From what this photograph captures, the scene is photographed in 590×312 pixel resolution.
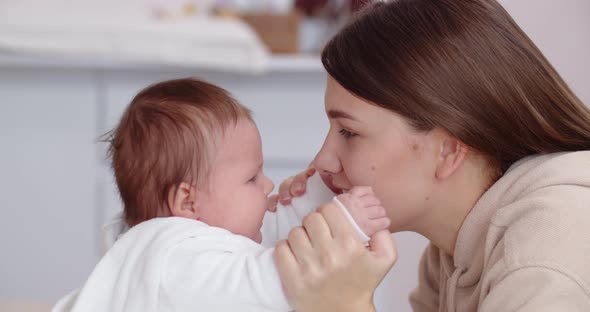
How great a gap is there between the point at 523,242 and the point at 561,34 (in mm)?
708

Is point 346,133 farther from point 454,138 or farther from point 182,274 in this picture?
point 182,274

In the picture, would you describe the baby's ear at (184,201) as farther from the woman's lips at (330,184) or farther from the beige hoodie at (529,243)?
the beige hoodie at (529,243)

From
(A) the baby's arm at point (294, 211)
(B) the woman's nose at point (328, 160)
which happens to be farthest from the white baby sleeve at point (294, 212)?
(B) the woman's nose at point (328, 160)

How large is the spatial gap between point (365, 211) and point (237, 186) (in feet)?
0.70

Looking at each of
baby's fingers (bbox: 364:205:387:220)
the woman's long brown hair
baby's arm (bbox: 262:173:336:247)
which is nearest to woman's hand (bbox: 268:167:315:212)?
baby's arm (bbox: 262:173:336:247)

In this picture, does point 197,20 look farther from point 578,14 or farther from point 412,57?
point 412,57

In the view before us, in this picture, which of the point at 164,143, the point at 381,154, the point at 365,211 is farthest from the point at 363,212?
the point at 164,143

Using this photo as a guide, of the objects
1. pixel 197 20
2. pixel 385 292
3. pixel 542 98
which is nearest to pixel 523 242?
pixel 542 98

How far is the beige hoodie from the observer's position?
3.46 feet

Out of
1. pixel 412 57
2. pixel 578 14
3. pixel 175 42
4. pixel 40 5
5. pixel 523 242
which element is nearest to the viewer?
pixel 523 242

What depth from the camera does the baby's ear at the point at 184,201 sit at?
1.21 metres

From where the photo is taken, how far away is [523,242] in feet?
3.61

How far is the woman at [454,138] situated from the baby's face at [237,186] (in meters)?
0.13

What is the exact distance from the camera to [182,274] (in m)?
1.11
